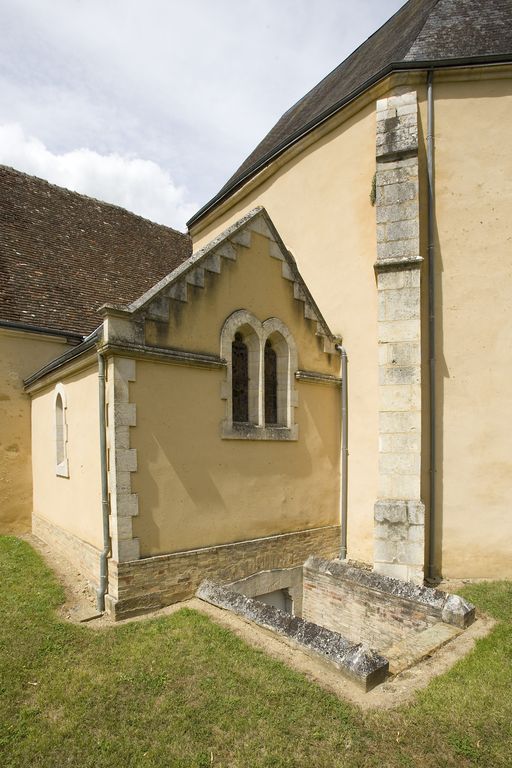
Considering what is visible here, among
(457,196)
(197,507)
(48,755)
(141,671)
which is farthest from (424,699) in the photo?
(457,196)

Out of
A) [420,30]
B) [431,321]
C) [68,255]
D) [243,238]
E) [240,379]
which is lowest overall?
[240,379]

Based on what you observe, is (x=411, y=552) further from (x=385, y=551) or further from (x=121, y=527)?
(x=121, y=527)

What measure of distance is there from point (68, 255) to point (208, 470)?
27.4ft

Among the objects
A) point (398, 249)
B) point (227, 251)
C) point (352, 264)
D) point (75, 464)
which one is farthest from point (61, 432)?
point (398, 249)

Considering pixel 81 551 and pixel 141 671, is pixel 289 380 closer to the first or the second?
pixel 81 551

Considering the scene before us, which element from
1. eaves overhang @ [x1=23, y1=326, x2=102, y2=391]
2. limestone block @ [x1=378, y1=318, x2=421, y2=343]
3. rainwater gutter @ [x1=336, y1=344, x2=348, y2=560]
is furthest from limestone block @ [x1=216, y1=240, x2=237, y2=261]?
rainwater gutter @ [x1=336, y1=344, x2=348, y2=560]

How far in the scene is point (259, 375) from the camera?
25.3 feet

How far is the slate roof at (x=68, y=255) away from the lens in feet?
35.3

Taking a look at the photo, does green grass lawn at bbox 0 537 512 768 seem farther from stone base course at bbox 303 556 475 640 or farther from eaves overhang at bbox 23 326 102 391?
eaves overhang at bbox 23 326 102 391

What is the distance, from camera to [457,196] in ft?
26.2

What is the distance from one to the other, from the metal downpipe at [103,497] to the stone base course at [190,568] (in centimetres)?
12

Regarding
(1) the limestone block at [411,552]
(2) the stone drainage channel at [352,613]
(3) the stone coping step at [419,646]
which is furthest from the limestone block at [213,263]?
(3) the stone coping step at [419,646]

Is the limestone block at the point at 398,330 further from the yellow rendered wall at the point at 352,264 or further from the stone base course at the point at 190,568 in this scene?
the stone base course at the point at 190,568

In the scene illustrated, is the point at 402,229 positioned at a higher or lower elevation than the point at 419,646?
higher
